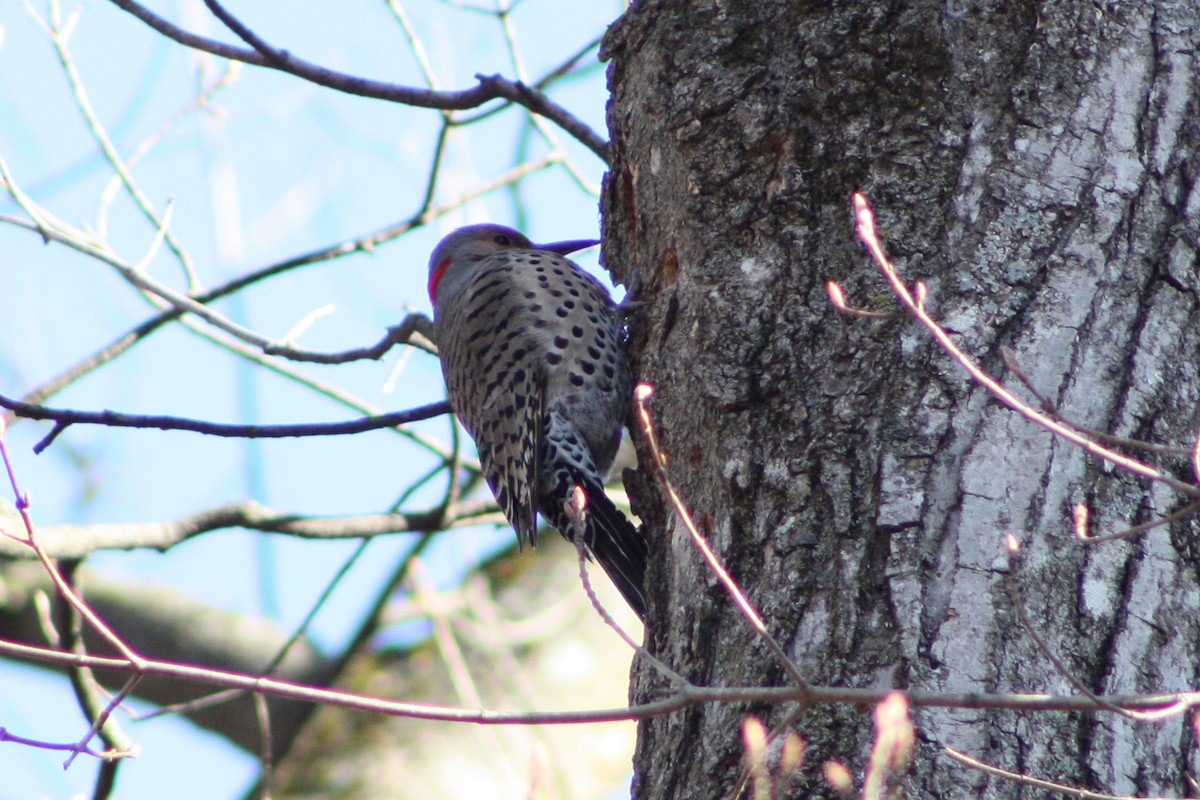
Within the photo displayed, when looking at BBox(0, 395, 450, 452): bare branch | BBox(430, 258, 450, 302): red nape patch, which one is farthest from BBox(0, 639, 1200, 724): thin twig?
BBox(430, 258, 450, 302): red nape patch

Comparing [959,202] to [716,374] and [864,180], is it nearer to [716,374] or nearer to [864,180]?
[864,180]

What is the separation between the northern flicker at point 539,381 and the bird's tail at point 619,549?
7 centimetres

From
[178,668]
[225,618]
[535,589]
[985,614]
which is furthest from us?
[535,589]

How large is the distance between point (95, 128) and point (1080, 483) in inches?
127

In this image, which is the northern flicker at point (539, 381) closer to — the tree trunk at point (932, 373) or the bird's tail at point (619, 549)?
the bird's tail at point (619, 549)

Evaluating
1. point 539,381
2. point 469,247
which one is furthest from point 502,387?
point 469,247

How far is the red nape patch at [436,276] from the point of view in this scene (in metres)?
4.96

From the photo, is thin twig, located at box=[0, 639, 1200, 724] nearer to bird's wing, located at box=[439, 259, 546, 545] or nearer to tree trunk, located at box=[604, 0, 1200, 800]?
tree trunk, located at box=[604, 0, 1200, 800]

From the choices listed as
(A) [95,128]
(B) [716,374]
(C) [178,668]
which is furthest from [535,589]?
(C) [178,668]

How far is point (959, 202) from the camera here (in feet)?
7.29

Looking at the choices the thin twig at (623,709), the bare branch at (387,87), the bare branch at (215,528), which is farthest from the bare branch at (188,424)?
the thin twig at (623,709)

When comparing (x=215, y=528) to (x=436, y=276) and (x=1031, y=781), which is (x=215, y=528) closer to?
(x=436, y=276)

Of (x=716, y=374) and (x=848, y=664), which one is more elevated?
(x=716, y=374)

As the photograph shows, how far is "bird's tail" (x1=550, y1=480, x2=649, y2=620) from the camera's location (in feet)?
10.4
